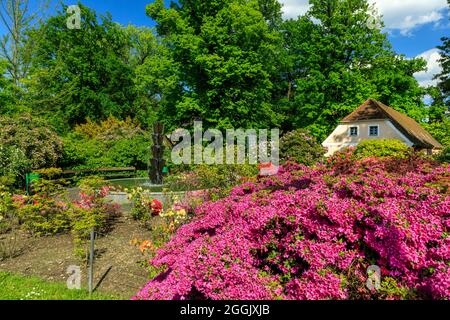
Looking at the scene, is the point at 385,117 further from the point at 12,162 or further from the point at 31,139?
the point at 12,162

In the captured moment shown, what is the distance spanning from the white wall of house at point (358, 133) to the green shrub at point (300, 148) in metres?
10.8

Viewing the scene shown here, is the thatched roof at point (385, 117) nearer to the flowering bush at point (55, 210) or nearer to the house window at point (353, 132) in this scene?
the house window at point (353, 132)

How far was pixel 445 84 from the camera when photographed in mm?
32531

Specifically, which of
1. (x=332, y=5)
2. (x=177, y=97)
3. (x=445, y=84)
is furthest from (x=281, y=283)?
(x=445, y=84)

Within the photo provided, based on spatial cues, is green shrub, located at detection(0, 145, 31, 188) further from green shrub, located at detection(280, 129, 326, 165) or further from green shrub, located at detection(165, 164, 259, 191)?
green shrub, located at detection(280, 129, 326, 165)

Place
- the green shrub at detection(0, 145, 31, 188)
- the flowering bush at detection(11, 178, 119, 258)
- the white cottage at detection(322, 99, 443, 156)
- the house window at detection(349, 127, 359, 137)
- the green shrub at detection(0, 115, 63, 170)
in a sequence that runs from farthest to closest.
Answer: the house window at detection(349, 127, 359, 137), the white cottage at detection(322, 99, 443, 156), the green shrub at detection(0, 115, 63, 170), the green shrub at detection(0, 145, 31, 188), the flowering bush at detection(11, 178, 119, 258)

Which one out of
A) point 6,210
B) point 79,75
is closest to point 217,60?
point 6,210

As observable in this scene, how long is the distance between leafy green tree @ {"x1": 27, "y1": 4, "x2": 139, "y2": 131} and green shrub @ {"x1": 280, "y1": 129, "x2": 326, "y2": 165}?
18.8 m

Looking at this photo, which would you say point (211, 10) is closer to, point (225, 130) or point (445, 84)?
point (225, 130)

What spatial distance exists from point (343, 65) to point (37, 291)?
2551 cm

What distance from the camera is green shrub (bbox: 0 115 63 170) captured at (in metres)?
15.4

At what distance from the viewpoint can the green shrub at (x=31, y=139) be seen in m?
15.4

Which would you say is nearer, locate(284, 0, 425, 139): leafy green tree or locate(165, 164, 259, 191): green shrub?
locate(165, 164, 259, 191): green shrub

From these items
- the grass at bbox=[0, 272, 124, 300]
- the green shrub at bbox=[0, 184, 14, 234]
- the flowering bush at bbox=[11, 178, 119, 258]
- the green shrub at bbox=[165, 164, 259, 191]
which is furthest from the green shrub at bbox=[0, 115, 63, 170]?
the grass at bbox=[0, 272, 124, 300]
